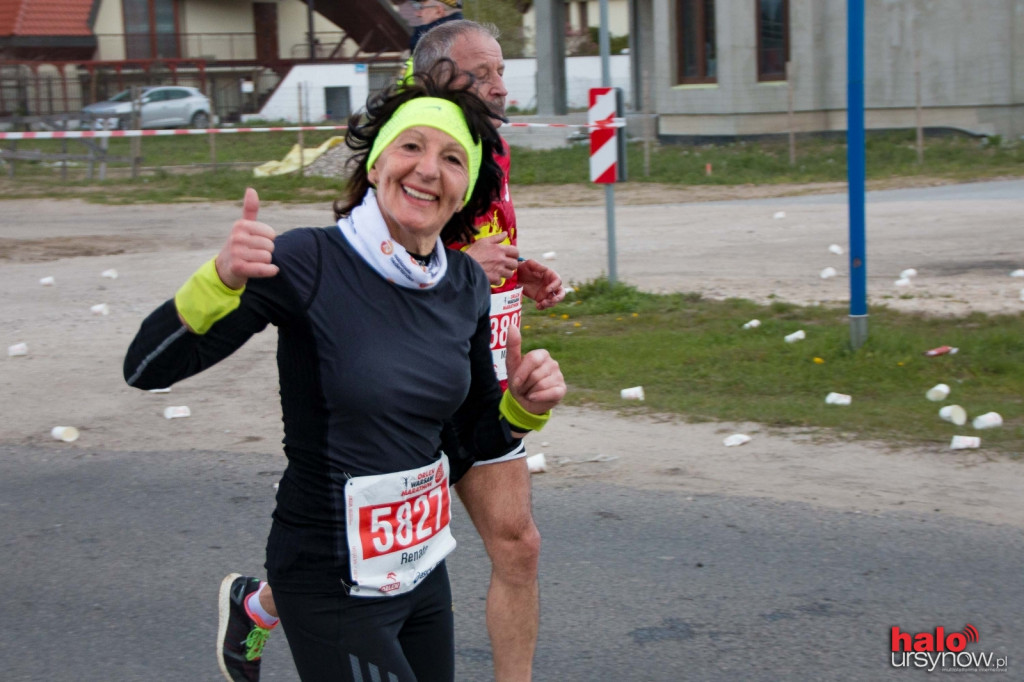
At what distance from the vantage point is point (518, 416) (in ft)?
9.58

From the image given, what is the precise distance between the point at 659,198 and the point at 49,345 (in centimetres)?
1166

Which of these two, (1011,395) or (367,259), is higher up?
(367,259)

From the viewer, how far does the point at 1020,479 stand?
5.64 metres

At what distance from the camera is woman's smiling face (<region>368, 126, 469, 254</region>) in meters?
2.59

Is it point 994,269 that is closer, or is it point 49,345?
point 49,345

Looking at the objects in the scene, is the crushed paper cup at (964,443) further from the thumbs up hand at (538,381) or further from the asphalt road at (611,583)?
the thumbs up hand at (538,381)

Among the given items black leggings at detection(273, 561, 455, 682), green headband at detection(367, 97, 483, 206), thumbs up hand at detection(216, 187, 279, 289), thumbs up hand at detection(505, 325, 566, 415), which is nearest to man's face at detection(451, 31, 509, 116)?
green headband at detection(367, 97, 483, 206)

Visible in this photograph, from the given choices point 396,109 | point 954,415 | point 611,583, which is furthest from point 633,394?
point 396,109

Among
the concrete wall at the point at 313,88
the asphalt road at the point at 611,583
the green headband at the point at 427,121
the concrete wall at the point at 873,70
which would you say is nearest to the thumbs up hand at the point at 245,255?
the green headband at the point at 427,121

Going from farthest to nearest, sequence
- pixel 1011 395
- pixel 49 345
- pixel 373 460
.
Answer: pixel 49 345, pixel 1011 395, pixel 373 460

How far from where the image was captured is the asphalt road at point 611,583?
4.02 metres

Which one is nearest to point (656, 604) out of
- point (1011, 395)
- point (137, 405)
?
point (1011, 395)

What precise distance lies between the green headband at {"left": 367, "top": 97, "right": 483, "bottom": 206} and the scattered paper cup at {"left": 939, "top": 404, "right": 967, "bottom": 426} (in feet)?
14.8

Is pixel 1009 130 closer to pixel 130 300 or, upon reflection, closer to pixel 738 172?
pixel 738 172
